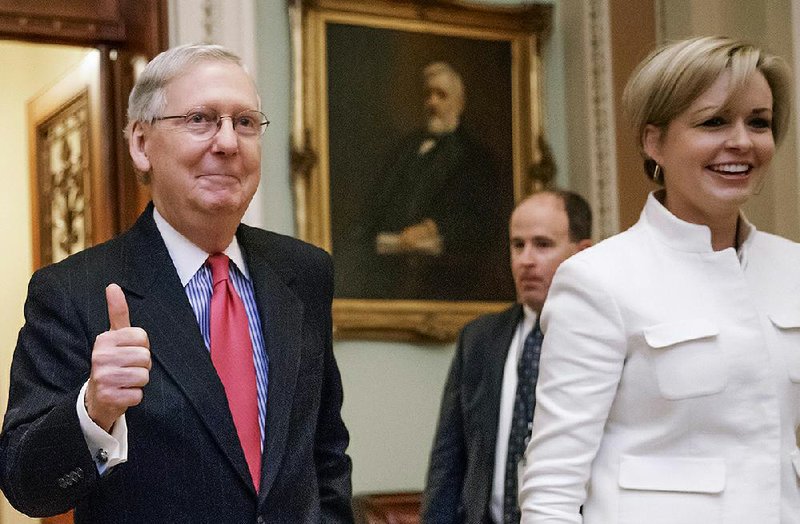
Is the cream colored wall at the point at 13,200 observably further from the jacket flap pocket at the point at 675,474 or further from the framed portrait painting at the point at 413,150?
the jacket flap pocket at the point at 675,474

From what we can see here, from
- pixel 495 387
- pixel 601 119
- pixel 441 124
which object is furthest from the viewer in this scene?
pixel 601 119

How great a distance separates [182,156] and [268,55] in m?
3.88

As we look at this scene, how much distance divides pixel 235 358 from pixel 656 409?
0.86 meters

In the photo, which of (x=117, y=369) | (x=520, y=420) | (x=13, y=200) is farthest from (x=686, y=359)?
(x=13, y=200)

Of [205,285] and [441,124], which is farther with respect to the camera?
[441,124]

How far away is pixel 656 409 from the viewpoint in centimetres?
276

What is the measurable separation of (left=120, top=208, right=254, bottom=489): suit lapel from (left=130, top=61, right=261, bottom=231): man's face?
0.11m

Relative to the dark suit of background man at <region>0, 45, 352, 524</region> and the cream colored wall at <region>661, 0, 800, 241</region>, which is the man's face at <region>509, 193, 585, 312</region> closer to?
the cream colored wall at <region>661, 0, 800, 241</region>

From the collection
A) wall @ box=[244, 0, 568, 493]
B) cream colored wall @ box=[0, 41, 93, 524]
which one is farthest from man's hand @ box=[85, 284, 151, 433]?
cream colored wall @ box=[0, 41, 93, 524]

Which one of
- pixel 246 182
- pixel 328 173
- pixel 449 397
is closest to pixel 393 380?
pixel 328 173

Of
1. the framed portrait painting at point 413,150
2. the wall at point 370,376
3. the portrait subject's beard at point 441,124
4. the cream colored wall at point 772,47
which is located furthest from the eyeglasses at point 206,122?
the portrait subject's beard at point 441,124

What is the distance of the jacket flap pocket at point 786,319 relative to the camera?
2.90 metres

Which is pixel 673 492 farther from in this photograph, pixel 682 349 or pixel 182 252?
pixel 182 252

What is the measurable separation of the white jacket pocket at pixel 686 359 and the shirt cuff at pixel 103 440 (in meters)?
1.05
